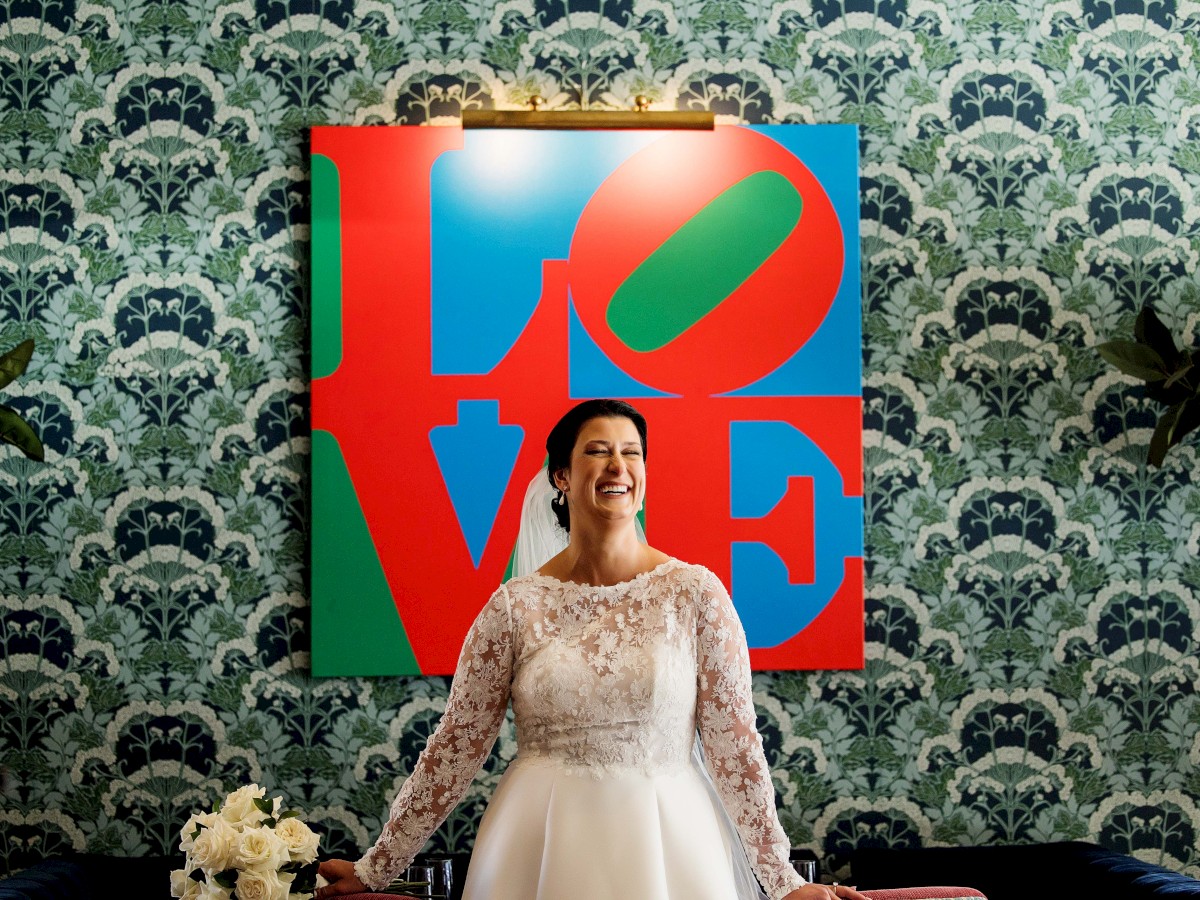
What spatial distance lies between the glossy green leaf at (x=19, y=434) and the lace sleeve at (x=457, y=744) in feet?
4.99

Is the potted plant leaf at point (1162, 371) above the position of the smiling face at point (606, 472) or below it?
above

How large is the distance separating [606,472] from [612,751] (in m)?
0.53

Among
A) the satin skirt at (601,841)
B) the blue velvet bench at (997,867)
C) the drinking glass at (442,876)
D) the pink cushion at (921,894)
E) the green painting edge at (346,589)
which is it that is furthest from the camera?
the green painting edge at (346,589)

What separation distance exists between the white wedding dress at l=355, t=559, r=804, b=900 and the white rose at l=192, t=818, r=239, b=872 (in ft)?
1.23

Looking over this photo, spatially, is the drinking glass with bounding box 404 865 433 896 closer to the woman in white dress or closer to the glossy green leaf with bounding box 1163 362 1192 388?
the woman in white dress

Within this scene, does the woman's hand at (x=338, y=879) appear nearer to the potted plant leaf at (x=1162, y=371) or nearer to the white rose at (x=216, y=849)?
the white rose at (x=216, y=849)

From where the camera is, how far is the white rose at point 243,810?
214cm

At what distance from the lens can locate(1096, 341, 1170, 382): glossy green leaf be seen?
3287 mm

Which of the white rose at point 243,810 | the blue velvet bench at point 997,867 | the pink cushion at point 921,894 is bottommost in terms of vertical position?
the blue velvet bench at point 997,867

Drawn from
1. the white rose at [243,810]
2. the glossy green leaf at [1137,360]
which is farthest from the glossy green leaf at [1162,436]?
the white rose at [243,810]

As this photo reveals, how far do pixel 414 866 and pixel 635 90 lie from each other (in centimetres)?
217

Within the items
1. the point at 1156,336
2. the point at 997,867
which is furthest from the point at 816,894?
the point at 1156,336

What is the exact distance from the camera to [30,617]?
10.8 ft

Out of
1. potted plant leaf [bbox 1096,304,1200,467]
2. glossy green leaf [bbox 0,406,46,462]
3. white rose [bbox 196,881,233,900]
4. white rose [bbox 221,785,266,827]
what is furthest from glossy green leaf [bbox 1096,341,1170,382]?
glossy green leaf [bbox 0,406,46,462]
